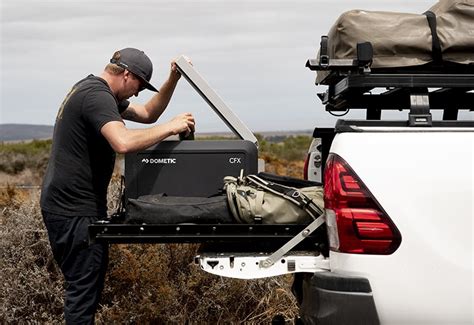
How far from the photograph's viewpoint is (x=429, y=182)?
3.65m

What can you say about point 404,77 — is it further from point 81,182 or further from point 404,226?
point 81,182

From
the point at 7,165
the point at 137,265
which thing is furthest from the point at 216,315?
the point at 7,165

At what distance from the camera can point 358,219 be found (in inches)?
145

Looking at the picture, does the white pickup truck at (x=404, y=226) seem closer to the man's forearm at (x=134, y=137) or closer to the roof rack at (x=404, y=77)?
the roof rack at (x=404, y=77)

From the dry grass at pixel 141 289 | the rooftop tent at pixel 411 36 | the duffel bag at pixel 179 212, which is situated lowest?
the dry grass at pixel 141 289

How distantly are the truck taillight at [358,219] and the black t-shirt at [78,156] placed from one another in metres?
1.49

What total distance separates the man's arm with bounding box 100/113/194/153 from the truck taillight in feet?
3.49

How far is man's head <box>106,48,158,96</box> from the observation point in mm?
4785

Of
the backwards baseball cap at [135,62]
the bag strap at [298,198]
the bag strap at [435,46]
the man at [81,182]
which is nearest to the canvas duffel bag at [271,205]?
the bag strap at [298,198]

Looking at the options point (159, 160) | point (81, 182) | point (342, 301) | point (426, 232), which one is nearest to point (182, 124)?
point (159, 160)

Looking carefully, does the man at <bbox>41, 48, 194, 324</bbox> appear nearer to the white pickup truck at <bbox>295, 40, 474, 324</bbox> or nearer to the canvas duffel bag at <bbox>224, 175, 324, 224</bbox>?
the canvas duffel bag at <bbox>224, 175, 324, 224</bbox>

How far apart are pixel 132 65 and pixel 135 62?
3 centimetres

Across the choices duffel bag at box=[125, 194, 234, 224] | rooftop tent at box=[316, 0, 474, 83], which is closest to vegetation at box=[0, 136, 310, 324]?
duffel bag at box=[125, 194, 234, 224]

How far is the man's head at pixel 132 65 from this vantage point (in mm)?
4785
